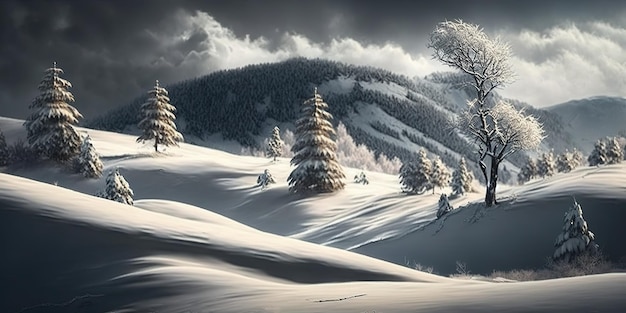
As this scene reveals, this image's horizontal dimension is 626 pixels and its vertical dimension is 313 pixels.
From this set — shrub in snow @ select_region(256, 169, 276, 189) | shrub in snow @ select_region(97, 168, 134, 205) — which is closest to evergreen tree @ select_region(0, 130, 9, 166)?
shrub in snow @ select_region(256, 169, 276, 189)

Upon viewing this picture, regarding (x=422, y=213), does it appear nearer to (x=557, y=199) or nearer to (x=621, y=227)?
(x=557, y=199)

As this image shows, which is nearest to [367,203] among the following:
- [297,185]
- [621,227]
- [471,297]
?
[297,185]

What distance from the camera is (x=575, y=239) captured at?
75.8 feet

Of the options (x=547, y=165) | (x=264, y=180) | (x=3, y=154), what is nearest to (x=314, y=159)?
(x=264, y=180)

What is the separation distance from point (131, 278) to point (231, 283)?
2093 mm

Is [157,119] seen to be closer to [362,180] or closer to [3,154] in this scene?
Answer: [3,154]

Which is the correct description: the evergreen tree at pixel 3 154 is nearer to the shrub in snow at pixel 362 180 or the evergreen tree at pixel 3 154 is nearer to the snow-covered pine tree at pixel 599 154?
the shrub in snow at pixel 362 180

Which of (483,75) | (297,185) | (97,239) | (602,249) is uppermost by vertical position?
(483,75)

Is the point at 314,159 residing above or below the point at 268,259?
above

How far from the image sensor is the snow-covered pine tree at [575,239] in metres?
23.0

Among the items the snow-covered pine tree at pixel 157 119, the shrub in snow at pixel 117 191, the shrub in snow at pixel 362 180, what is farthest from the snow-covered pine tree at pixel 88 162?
the shrub in snow at pixel 362 180

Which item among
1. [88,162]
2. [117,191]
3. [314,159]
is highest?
[88,162]

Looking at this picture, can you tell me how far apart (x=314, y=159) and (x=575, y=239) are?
3624 cm

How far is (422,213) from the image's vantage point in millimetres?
40500
